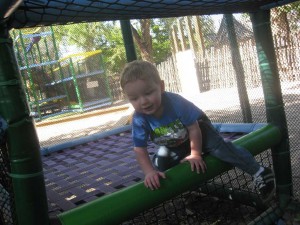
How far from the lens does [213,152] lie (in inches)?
53.9

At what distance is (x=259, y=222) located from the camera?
1.70 m

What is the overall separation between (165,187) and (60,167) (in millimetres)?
1514

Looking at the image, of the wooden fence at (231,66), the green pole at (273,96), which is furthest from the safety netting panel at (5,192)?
the wooden fence at (231,66)

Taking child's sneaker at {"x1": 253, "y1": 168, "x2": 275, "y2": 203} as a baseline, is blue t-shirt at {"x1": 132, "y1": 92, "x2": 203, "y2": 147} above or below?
above

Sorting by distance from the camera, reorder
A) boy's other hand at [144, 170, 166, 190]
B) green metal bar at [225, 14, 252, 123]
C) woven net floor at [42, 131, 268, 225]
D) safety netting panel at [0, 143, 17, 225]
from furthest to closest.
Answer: green metal bar at [225, 14, 252, 123], woven net floor at [42, 131, 268, 225], boy's other hand at [144, 170, 166, 190], safety netting panel at [0, 143, 17, 225]

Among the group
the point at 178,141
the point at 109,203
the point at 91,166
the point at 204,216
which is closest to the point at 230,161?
the point at 178,141

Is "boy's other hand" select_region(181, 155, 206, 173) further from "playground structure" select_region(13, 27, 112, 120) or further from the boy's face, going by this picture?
"playground structure" select_region(13, 27, 112, 120)

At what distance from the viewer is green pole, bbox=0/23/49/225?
33.9 inches

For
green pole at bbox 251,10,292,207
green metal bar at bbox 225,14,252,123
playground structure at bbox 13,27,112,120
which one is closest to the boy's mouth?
green pole at bbox 251,10,292,207

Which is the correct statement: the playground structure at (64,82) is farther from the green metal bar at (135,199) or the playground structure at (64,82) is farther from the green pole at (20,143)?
the green pole at (20,143)

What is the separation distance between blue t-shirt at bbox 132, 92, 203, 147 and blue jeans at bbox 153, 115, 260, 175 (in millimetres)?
74

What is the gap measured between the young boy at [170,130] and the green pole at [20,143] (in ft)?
1.48

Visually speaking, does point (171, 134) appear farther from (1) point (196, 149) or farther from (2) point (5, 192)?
(2) point (5, 192)

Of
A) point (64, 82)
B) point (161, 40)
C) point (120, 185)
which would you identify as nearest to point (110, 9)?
point (120, 185)
